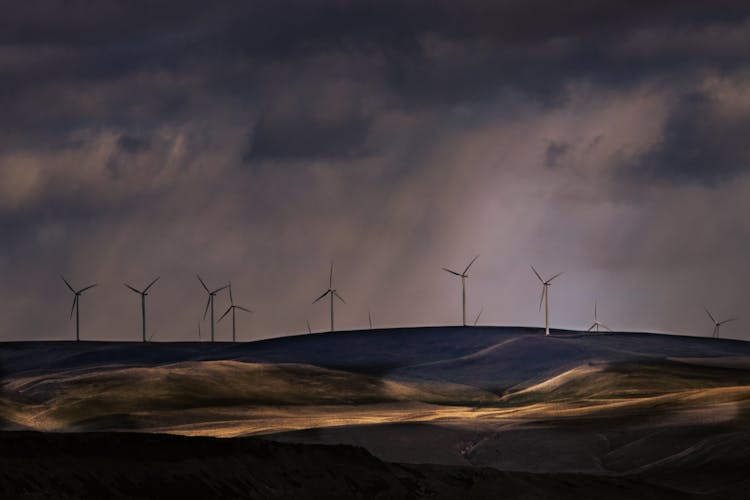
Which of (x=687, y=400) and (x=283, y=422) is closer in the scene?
(x=687, y=400)

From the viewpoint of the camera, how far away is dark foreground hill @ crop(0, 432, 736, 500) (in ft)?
141

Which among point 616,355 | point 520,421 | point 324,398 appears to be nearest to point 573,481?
point 520,421

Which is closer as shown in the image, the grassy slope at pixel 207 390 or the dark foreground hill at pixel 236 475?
the dark foreground hill at pixel 236 475

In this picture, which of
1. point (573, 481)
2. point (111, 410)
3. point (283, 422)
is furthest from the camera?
point (111, 410)

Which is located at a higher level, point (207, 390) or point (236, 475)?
point (207, 390)

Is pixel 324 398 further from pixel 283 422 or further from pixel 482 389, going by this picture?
pixel 283 422

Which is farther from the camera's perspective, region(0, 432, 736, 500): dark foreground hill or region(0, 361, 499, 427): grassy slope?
region(0, 361, 499, 427): grassy slope

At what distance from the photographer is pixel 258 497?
4706 cm

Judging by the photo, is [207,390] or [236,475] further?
[207,390]

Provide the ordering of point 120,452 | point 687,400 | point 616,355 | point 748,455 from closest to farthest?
point 120,452 < point 748,455 < point 687,400 < point 616,355

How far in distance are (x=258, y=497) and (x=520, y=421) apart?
4453cm

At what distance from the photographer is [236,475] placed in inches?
1887

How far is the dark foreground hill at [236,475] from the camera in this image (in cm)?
4309

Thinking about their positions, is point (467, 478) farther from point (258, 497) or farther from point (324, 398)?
point (324, 398)
